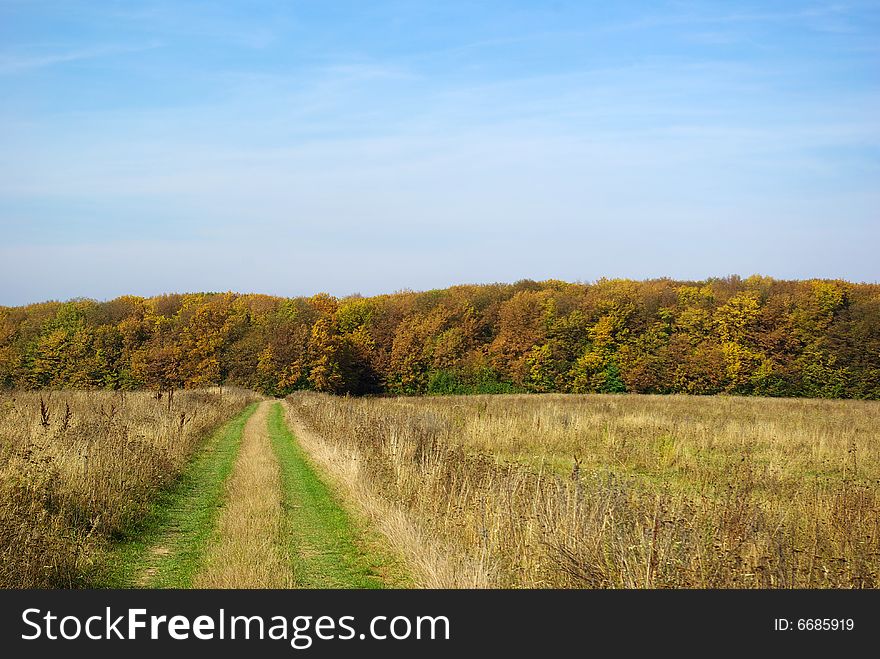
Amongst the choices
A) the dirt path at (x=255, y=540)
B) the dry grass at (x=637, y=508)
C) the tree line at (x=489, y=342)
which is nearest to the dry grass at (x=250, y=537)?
the dirt path at (x=255, y=540)

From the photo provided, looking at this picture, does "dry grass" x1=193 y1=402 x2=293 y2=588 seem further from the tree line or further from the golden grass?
the tree line

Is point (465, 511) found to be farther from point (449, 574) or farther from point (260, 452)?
→ point (260, 452)

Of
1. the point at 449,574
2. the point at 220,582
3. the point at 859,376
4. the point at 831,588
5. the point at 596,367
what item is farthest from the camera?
the point at 596,367

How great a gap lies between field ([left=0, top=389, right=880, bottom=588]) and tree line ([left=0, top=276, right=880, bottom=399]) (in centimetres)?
4393

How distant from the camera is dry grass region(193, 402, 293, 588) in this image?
6.92m

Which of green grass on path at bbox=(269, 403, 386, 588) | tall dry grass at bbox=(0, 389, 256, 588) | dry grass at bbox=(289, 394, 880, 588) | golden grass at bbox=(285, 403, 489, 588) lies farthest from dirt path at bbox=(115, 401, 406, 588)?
dry grass at bbox=(289, 394, 880, 588)

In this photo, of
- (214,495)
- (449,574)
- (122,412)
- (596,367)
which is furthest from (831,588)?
(596,367)

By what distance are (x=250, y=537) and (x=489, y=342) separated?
2376 inches

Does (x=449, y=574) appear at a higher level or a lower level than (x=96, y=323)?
lower

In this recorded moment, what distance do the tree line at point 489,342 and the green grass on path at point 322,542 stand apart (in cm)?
4541

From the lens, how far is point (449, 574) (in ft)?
21.0

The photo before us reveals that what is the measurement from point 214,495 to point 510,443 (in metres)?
8.16

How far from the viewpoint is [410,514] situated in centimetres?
902

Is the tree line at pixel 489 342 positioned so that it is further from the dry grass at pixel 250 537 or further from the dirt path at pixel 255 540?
the dirt path at pixel 255 540
